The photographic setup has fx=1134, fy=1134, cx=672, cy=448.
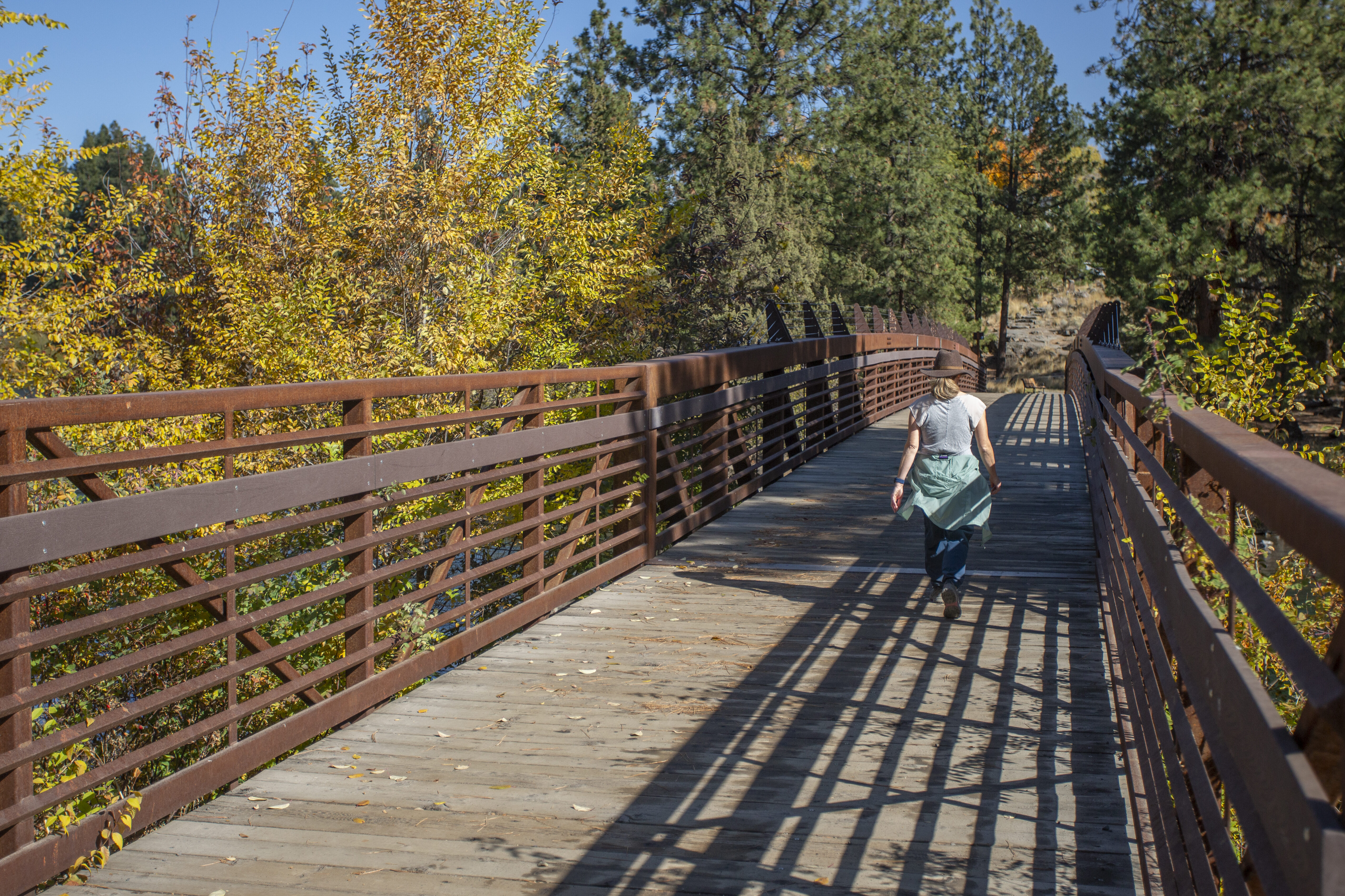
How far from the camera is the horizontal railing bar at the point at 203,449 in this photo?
3.08m

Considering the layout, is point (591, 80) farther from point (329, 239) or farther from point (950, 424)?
point (950, 424)

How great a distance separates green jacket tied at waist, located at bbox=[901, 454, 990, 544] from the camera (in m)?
6.77

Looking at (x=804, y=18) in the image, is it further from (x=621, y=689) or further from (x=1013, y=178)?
(x=621, y=689)

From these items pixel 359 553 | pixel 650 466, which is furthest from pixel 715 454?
pixel 359 553

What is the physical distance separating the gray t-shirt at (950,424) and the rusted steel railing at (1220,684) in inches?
83.7

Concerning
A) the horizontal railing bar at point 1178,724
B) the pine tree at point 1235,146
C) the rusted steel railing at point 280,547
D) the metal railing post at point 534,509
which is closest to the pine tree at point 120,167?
the rusted steel railing at point 280,547

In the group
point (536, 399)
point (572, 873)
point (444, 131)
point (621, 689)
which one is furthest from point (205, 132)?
point (572, 873)

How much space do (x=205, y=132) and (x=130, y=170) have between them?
45.7 feet

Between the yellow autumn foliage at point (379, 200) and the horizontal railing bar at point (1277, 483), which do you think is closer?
the horizontal railing bar at point (1277, 483)

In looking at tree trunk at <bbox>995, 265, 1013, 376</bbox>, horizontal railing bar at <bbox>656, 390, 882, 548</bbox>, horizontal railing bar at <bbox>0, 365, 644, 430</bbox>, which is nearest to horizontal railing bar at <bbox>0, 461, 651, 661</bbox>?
horizontal railing bar at <bbox>0, 365, 644, 430</bbox>

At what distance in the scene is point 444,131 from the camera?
21.8 meters

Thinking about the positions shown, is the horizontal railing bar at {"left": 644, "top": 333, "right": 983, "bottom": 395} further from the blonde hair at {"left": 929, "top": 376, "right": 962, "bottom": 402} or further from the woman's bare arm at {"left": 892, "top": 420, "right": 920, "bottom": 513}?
the blonde hair at {"left": 929, "top": 376, "right": 962, "bottom": 402}

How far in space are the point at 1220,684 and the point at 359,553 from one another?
11.8 feet

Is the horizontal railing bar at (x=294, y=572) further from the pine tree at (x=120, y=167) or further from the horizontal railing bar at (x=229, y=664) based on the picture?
the pine tree at (x=120, y=167)
